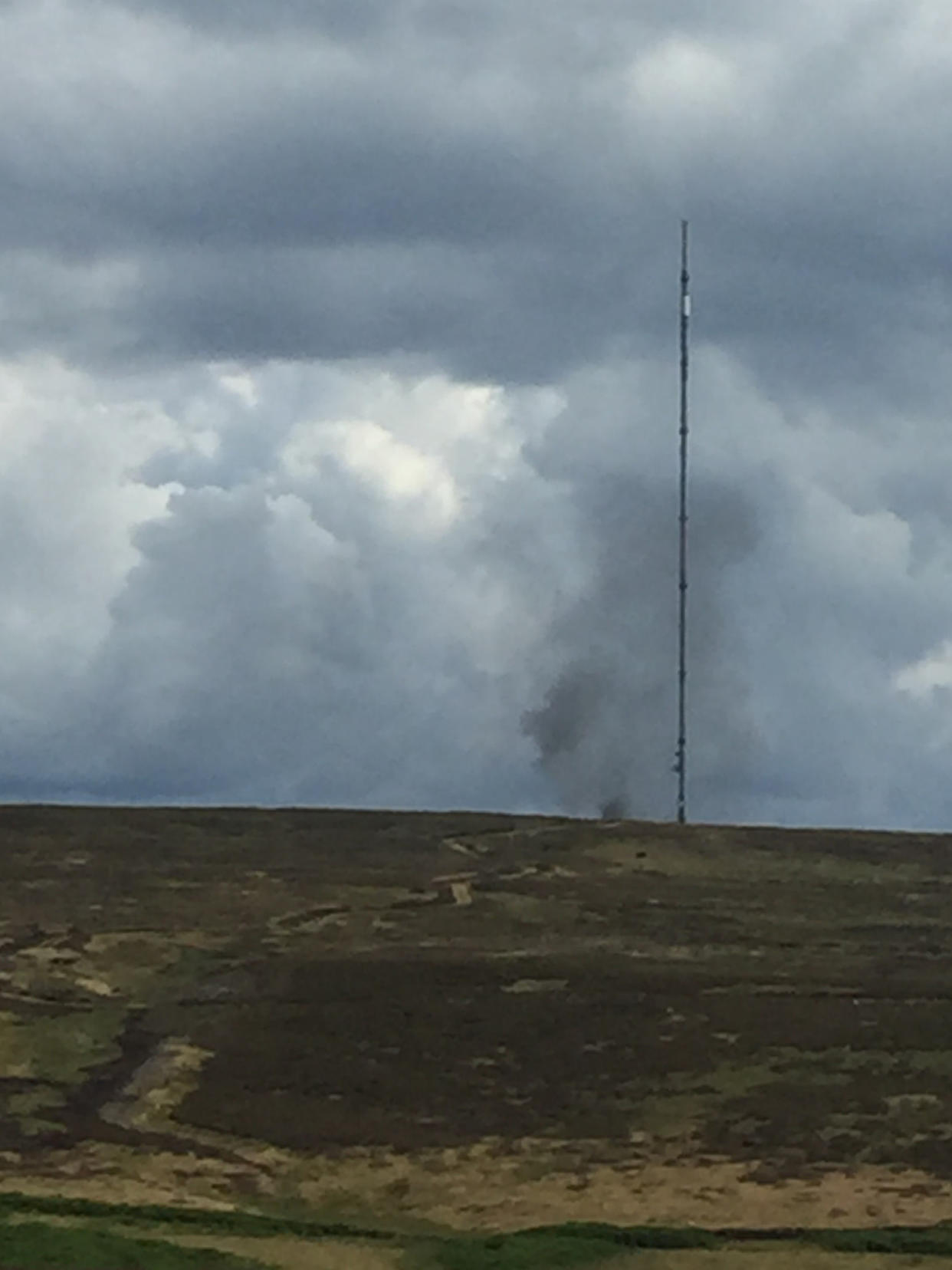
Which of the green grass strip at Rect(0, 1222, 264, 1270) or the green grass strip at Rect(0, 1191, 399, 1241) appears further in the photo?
the green grass strip at Rect(0, 1191, 399, 1241)

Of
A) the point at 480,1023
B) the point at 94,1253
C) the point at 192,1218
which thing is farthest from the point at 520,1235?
the point at 480,1023

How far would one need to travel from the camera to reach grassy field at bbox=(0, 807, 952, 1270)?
51.7 m

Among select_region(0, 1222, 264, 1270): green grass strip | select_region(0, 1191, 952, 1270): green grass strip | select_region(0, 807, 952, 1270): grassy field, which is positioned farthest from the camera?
A: select_region(0, 807, 952, 1270): grassy field

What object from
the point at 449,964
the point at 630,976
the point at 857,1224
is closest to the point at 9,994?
the point at 449,964

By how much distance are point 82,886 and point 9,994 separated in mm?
15462

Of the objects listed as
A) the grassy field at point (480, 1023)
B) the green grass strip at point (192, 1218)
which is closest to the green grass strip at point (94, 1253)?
the green grass strip at point (192, 1218)

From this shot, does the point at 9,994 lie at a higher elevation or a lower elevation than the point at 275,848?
lower

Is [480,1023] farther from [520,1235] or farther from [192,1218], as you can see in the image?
[520,1235]

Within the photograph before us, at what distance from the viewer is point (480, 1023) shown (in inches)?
2591

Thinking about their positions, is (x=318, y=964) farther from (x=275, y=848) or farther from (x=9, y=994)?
(x=275, y=848)

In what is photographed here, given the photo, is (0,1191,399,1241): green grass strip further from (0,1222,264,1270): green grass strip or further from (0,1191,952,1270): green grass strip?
(0,1222,264,1270): green grass strip

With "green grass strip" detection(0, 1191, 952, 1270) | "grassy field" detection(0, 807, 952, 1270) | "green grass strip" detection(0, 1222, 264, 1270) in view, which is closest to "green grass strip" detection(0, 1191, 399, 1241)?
"green grass strip" detection(0, 1191, 952, 1270)

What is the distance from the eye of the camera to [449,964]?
7244 centimetres

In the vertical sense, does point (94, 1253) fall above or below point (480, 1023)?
below
